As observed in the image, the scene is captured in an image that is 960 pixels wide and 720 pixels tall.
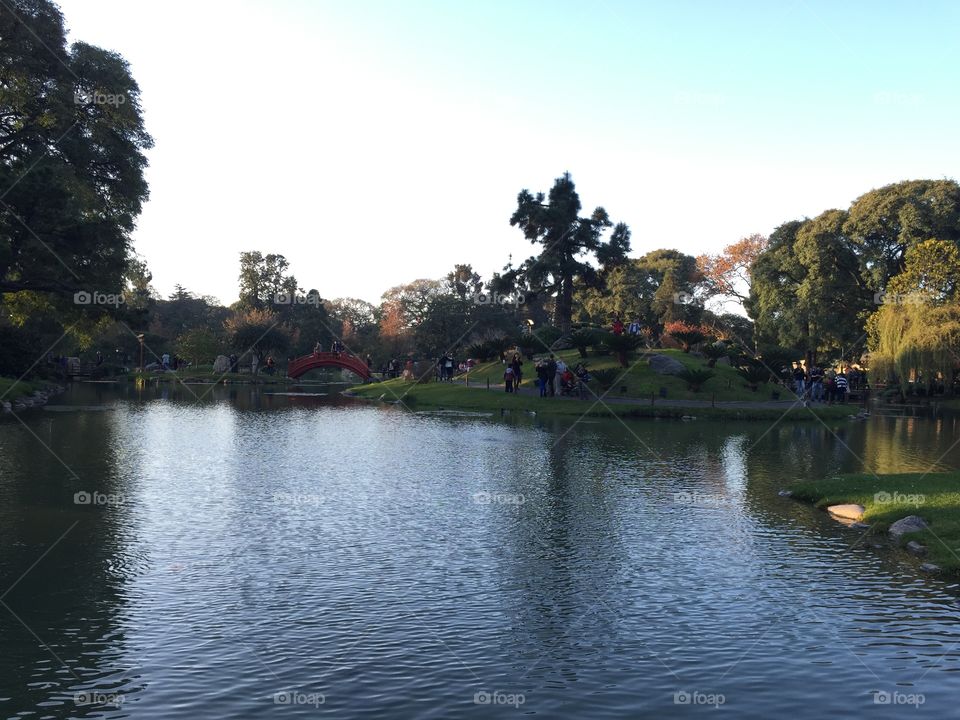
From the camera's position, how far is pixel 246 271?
5325 inches

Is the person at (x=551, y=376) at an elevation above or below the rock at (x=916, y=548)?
above

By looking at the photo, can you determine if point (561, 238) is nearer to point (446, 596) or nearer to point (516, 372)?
point (516, 372)

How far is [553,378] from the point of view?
54594 millimetres

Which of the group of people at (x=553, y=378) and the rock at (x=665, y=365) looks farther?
the rock at (x=665, y=365)

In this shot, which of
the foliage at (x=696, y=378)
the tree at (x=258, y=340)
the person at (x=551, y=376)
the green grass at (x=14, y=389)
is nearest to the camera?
the green grass at (x=14, y=389)

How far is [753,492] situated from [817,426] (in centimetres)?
2535

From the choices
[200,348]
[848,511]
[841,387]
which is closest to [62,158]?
[848,511]

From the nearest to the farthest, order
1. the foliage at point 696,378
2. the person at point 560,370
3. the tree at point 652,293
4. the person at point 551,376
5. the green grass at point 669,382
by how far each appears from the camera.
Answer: the person at point 551,376 < the person at point 560,370 < the foliage at point 696,378 < the green grass at point 669,382 < the tree at point 652,293

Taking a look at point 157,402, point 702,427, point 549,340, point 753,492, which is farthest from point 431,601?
point 549,340

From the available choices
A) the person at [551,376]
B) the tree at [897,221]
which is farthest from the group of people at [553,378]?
the tree at [897,221]

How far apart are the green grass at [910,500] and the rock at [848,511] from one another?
180 mm

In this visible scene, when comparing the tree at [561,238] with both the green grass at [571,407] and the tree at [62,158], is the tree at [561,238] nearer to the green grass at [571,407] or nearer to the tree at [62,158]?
the green grass at [571,407]

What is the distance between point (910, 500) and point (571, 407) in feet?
101

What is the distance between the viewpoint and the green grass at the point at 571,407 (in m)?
48.9
